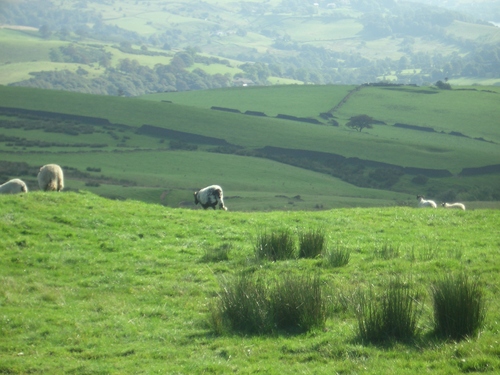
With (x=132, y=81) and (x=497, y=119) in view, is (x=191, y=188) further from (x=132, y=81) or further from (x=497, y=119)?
(x=132, y=81)

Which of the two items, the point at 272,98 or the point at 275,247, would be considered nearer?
the point at 275,247

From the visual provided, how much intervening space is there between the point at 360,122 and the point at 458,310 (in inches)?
3638

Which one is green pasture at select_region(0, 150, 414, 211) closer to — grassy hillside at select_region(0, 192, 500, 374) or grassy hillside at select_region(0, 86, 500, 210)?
grassy hillside at select_region(0, 86, 500, 210)

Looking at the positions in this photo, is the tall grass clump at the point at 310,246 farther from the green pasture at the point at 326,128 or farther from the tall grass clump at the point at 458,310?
the green pasture at the point at 326,128

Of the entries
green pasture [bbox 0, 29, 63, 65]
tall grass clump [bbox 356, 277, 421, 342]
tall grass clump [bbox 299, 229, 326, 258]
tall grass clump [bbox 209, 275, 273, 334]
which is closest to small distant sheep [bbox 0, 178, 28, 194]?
tall grass clump [bbox 299, 229, 326, 258]

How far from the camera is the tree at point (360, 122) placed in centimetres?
9950

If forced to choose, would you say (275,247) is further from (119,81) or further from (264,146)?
(119,81)

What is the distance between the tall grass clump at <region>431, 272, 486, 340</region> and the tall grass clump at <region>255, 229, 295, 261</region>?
5917 mm

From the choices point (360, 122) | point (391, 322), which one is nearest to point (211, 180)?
point (360, 122)

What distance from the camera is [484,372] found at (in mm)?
7828

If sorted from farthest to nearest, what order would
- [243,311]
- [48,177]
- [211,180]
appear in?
[211,180], [48,177], [243,311]

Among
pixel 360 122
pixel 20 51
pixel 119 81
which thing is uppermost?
pixel 20 51

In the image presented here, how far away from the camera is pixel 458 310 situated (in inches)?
364

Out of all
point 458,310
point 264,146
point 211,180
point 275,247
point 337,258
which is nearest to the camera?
point 458,310
